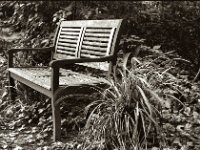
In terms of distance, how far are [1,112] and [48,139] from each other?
1.08 meters

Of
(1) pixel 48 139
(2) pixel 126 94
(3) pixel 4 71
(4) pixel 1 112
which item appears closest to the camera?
(2) pixel 126 94

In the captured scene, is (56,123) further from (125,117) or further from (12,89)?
(12,89)

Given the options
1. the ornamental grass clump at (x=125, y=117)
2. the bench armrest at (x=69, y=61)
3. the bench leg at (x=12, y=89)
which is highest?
the bench armrest at (x=69, y=61)

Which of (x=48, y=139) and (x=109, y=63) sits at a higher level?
(x=109, y=63)

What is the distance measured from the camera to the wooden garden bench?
314 cm

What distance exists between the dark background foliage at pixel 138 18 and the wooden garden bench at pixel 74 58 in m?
0.94

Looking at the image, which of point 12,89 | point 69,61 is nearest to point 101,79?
point 69,61

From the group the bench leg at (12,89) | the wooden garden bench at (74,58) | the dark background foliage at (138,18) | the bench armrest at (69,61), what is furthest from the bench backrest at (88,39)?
the dark background foliage at (138,18)

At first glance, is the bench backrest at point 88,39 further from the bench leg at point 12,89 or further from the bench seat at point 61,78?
the bench leg at point 12,89

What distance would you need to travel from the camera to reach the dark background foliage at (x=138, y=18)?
4.95 m

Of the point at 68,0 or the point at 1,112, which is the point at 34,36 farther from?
the point at 1,112

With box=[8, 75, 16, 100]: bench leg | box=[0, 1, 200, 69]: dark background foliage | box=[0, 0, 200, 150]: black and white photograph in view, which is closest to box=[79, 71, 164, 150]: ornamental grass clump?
box=[0, 0, 200, 150]: black and white photograph

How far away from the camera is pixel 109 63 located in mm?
3445

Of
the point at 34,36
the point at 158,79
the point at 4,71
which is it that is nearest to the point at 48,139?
the point at 158,79
